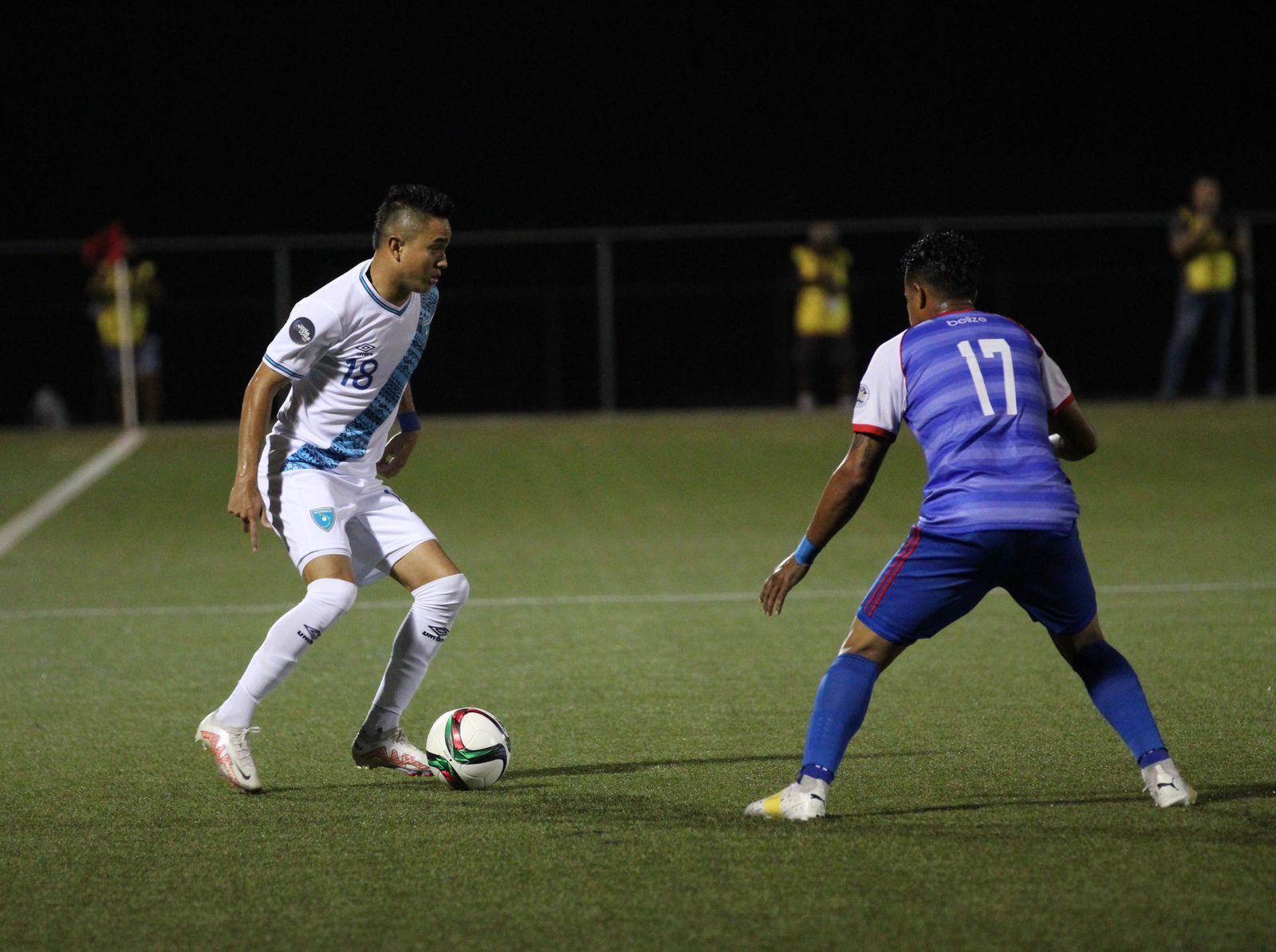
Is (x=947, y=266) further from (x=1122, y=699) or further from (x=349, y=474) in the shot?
(x=349, y=474)

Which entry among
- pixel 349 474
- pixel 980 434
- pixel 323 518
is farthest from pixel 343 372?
pixel 980 434

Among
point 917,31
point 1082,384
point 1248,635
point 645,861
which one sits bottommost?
point 1082,384

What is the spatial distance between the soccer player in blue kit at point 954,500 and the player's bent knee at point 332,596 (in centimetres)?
139

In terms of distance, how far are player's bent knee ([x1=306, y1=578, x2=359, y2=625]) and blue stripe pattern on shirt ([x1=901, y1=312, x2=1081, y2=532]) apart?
6.08ft

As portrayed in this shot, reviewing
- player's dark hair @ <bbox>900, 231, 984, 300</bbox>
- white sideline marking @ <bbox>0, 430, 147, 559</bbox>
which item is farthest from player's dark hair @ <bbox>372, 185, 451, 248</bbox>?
white sideline marking @ <bbox>0, 430, 147, 559</bbox>

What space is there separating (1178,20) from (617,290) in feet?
36.0

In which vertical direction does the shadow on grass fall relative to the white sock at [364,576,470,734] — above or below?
below

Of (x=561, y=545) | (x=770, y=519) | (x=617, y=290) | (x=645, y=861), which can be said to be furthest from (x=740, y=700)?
(x=617, y=290)

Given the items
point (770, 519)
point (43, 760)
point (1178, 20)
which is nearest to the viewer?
point (43, 760)

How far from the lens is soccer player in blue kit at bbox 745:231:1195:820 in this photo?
4.45 metres

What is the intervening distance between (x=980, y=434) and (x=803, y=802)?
1128 mm

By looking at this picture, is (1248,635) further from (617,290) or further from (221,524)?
(617,290)

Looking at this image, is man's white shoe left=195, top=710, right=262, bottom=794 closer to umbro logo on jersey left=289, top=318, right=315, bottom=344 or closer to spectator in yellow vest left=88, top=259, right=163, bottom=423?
umbro logo on jersey left=289, top=318, right=315, bottom=344

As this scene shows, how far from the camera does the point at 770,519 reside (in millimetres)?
12406
